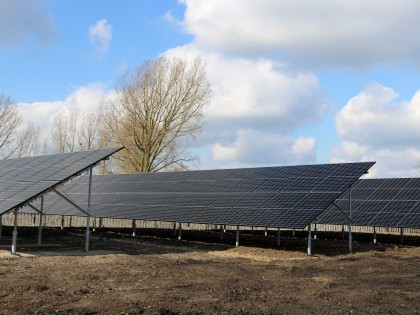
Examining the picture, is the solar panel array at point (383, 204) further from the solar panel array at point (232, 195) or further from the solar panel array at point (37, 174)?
the solar panel array at point (37, 174)

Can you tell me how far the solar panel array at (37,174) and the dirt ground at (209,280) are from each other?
2.03m

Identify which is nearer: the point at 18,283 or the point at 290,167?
the point at 18,283

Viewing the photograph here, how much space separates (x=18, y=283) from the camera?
12383 millimetres

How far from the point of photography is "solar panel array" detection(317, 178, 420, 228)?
79.3ft

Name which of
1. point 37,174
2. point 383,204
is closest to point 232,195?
point 383,204

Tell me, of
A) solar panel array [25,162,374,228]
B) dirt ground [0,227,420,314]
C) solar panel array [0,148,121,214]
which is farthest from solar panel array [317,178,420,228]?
solar panel array [0,148,121,214]

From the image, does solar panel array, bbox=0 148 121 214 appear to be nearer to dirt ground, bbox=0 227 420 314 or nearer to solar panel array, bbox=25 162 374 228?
dirt ground, bbox=0 227 420 314

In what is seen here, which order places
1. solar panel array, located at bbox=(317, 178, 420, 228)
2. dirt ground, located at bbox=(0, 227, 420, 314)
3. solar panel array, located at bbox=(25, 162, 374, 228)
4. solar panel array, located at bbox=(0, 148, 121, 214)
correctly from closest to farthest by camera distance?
dirt ground, located at bbox=(0, 227, 420, 314) → solar panel array, located at bbox=(0, 148, 121, 214) → solar panel array, located at bbox=(25, 162, 374, 228) → solar panel array, located at bbox=(317, 178, 420, 228)

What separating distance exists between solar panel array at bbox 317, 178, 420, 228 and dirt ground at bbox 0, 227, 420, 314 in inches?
78.9

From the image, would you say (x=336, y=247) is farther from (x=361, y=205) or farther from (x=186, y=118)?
(x=186, y=118)

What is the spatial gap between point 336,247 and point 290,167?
437 centimetres

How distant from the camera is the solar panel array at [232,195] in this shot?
20.6 m

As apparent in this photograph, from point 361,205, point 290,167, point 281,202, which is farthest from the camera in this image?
point 361,205

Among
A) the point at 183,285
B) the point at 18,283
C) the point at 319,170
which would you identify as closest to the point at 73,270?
the point at 18,283
